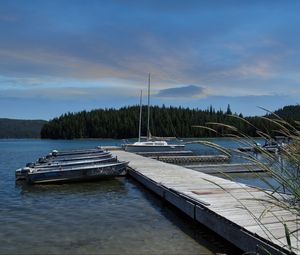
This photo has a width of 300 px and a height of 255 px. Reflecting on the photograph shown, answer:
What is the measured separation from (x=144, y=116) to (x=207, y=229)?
125958 mm

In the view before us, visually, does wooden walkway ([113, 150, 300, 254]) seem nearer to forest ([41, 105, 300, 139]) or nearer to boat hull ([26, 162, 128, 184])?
boat hull ([26, 162, 128, 184])

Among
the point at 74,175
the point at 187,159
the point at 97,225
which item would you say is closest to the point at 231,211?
the point at 97,225

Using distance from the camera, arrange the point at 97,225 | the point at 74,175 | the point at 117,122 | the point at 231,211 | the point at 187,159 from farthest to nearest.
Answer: the point at 117,122 < the point at 187,159 < the point at 74,175 < the point at 97,225 < the point at 231,211

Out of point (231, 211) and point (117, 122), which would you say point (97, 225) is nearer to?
point (231, 211)

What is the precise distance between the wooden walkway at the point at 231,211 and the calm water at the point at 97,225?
0.46m

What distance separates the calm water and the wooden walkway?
0.46 meters

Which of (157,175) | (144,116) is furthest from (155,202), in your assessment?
(144,116)

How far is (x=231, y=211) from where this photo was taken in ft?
31.3

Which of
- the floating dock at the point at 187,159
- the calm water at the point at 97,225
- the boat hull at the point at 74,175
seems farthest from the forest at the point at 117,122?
the calm water at the point at 97,225

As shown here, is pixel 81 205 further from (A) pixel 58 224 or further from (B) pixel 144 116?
(B) pixel 144 116

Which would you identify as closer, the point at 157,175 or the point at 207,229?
the point at 207,229

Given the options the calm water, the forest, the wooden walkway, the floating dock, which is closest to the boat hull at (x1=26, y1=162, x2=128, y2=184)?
the calm water

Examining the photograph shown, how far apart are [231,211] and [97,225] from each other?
4.06 m

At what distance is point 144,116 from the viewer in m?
136
